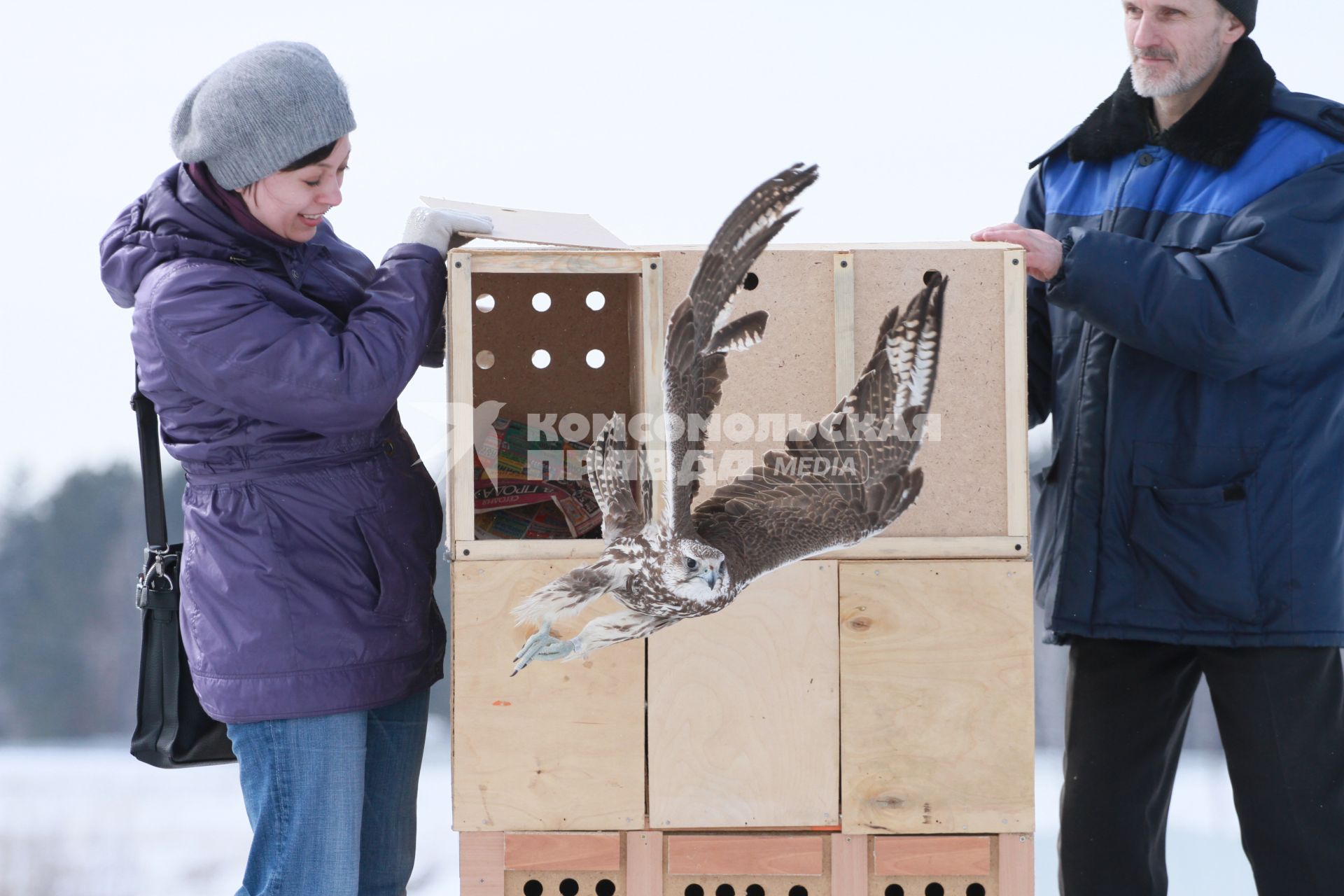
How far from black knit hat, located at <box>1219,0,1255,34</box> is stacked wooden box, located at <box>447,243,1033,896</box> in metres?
0.55

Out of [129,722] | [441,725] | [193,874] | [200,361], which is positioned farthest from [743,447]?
[129,722]

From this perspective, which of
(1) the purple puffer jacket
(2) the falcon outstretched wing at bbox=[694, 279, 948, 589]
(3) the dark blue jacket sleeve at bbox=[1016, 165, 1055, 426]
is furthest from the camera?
(3) the dark blue jacket sleeve at bbox=[1016, 165, 1055, 426]

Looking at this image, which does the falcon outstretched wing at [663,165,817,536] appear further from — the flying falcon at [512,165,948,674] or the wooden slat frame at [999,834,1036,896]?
the wooden slat frame at [999,834,1036,896]

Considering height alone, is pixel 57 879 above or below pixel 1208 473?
below

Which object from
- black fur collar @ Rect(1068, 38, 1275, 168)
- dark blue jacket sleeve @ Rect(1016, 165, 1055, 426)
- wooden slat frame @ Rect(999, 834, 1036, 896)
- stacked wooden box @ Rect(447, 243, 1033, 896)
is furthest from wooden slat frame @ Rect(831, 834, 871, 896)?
black fur collar @ Rect(1068, 38, 1275, 168)

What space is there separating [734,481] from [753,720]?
1.18 ft

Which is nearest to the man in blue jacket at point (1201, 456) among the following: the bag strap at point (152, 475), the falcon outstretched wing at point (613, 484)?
the falcon outstretched wing at point (613, 484)

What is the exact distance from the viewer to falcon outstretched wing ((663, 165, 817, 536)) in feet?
4.11

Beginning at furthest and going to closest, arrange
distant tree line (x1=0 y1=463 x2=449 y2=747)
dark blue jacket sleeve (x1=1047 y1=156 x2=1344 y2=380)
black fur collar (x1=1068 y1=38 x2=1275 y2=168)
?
distant tree line (x1=0 y1=463 x2=449 y2=747)
black fur collar (x1=1068 y1=38 x2=1275 y2=168)
dark blue jacket sleeve (x1=1047 y1=156 x2=1344 y2=380)

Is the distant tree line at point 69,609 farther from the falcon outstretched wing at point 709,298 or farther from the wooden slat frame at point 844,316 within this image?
the falcon outstretched wing at point 709,298

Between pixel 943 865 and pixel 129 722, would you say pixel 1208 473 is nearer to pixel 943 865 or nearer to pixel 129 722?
pixel 943 865

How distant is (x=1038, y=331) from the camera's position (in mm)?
1923

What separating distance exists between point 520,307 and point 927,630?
938 millimetres

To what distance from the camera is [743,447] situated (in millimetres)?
1651
